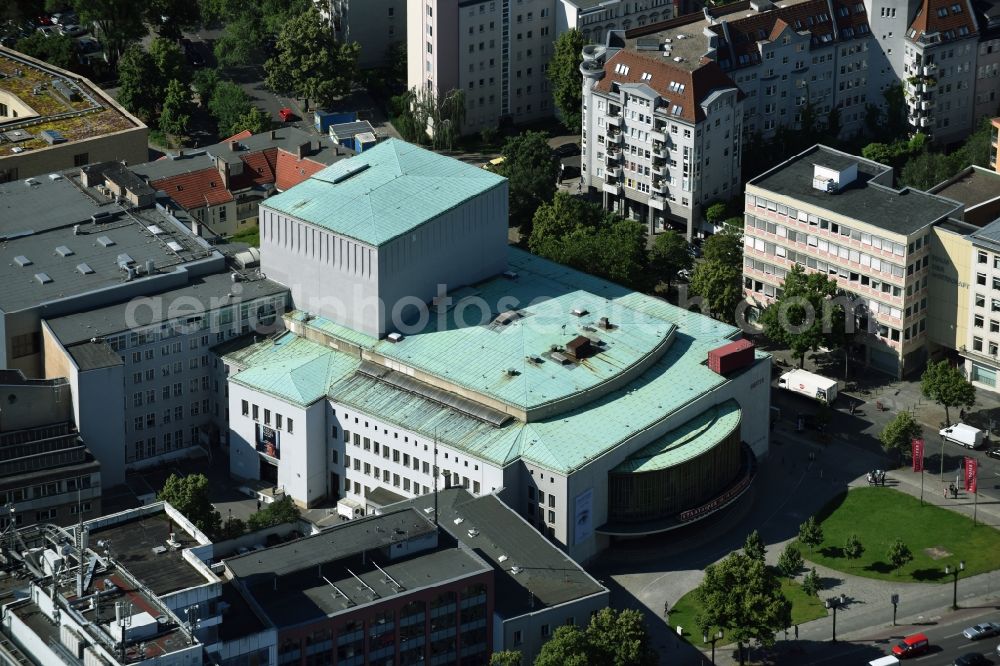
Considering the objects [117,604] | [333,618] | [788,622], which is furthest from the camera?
[788,622]

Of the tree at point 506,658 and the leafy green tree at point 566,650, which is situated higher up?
the leafy green tree at point 566,650

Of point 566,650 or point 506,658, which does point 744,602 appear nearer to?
point 566,650

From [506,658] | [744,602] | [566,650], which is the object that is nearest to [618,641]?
[566,650]

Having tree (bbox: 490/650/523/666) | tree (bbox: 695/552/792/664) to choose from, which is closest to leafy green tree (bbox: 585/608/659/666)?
tree (bbox: 490/650/523/666)

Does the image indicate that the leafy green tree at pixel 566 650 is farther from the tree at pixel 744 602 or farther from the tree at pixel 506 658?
the tree at pixel 744 602

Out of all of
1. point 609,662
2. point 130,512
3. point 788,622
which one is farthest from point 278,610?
point 788,622

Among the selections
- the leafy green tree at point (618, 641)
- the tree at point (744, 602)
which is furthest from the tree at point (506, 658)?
the tree at point (744, 602)

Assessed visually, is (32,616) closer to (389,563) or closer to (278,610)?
(278,610)
